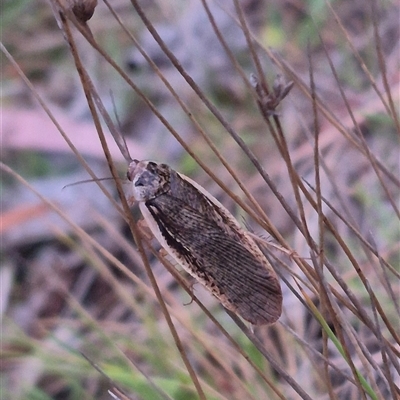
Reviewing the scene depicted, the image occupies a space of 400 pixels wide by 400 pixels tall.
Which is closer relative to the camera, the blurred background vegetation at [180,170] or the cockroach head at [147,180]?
the cockroach head at [147,180]

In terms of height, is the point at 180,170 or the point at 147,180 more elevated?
the point at 180,170

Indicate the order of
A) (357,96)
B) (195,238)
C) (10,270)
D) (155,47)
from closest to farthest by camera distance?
(195,238) < (10,270) < (357,96) < (155,47)

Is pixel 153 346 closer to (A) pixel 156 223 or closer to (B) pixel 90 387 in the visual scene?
(B) pixel 90 387

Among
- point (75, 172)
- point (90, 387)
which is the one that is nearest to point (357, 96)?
point (75, 172)

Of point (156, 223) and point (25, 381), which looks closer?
point (156, 223)

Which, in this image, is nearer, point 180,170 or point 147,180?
point 147,180

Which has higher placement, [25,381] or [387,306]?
[25,381]

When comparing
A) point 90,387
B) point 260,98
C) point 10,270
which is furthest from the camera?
point 10,270

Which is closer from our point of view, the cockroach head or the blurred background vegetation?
the cockroach head
